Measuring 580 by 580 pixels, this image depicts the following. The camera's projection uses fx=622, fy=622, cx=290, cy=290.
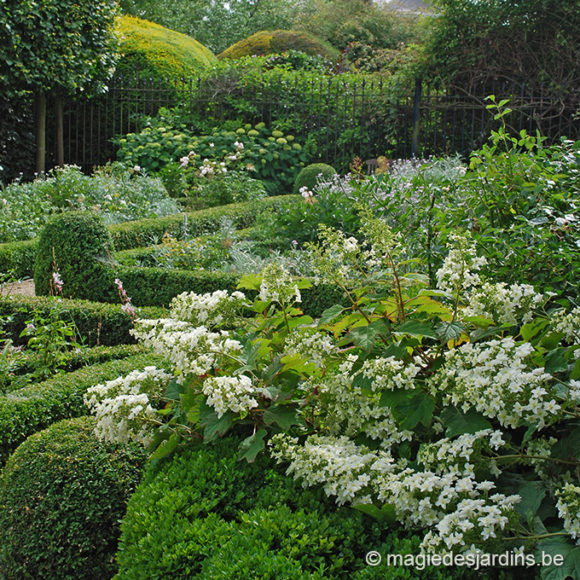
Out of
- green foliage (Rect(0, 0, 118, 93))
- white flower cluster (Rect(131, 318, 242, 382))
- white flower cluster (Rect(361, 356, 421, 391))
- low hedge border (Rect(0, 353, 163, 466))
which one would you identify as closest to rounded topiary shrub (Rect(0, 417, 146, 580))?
low hedge border (Rect(0, 353, 163, 466))

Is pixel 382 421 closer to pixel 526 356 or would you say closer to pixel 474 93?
pixel 526 356

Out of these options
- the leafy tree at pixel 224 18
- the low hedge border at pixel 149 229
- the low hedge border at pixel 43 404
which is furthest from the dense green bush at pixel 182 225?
the leafy tree at pixel 224 18

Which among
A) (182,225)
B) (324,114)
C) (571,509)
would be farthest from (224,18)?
(571,509)

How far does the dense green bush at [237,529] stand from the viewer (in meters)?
1.72

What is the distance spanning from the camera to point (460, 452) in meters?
1.79

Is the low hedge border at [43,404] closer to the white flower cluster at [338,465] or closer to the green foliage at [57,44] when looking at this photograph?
the white flower cluster at [338,465]

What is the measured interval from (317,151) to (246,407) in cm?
1272

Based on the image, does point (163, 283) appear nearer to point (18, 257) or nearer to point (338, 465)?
point (18, 257)

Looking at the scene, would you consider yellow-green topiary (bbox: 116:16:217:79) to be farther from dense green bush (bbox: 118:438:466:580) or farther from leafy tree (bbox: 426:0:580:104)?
dense green bush (bbox: 118:438:466:580)

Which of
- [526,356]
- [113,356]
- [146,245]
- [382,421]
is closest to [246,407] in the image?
[382,421]

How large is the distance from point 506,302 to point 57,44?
37.8 feet

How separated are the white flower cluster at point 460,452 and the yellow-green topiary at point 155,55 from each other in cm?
1449

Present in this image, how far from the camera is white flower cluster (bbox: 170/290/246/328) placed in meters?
2.36

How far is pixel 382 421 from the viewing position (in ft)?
6.80
